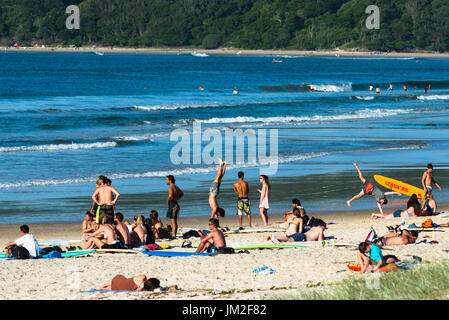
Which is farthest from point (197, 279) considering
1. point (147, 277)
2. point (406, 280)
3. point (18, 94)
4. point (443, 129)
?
point (18, 94)

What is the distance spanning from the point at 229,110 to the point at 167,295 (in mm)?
36356

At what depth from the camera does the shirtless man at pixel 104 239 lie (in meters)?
13.7

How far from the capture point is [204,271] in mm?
12031

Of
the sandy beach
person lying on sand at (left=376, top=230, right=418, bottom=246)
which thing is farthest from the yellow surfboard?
person lying on sand at (left=376, top=230, right=418, bottom=246)

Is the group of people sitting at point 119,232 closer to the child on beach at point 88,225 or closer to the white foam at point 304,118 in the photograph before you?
the child on beach at point 88,225

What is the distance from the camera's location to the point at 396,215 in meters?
17.1

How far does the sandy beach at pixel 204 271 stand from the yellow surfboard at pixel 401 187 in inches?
154

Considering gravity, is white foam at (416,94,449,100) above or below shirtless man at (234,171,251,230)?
above

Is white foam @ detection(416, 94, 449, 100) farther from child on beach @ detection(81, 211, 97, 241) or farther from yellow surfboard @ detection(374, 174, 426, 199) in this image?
child on beach @ detection(81, 211, 97, 241)

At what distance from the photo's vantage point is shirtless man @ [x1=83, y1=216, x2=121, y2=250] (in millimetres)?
13656

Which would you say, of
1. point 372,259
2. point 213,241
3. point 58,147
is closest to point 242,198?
point 213,241

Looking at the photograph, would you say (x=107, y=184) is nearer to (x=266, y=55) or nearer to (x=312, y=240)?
(x=312, y=240)

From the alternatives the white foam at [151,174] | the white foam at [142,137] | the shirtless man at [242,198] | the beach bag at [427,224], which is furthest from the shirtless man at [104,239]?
the white foam at [142,137]

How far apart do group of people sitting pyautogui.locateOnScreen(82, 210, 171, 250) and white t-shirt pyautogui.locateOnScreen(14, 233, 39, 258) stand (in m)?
0.95
